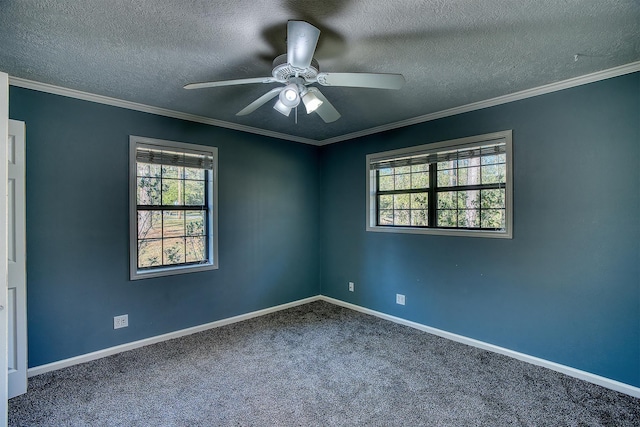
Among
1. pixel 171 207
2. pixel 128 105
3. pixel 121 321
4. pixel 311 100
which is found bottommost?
pixel 121 321

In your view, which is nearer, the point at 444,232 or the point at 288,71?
the point at 288,71

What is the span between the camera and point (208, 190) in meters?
3.81

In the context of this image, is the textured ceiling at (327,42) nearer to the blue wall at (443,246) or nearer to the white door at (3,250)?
the blue wall at (443,246)

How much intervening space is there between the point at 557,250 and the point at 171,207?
3788 mm

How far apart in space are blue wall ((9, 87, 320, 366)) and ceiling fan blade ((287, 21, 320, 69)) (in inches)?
89.2

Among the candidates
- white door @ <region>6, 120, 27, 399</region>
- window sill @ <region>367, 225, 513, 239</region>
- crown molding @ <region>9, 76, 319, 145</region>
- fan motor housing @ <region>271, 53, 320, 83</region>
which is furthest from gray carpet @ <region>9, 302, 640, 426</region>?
crown molding @ <region>9, 76, 319, 145</region>

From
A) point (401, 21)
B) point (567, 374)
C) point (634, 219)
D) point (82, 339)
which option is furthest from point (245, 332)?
point (634, 219)

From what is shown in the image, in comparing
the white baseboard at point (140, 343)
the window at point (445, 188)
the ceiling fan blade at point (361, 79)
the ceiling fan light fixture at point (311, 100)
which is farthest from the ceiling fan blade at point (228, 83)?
the white baseboard at point (140, 343)

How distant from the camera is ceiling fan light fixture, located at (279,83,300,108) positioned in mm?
2047

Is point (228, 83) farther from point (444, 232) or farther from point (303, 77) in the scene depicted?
point (444, 232)

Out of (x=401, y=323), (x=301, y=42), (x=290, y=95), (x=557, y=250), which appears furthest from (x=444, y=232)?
(x=301, y=42)

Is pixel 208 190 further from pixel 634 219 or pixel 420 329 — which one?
pixel 634 219

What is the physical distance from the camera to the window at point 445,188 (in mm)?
3150

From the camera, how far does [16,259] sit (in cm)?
240
